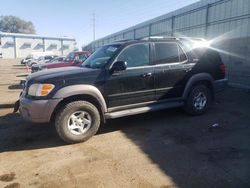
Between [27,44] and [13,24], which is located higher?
[13,24]

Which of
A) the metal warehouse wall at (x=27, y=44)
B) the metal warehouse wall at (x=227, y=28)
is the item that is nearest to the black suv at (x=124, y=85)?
the metal warehouse wall at (x=227, y=28)

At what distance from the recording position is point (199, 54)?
6.13m

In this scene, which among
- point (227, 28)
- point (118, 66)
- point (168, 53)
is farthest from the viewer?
point (227, 28)

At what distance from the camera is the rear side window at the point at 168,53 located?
5.52m

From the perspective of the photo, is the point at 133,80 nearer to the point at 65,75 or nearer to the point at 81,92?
the point at 81,92

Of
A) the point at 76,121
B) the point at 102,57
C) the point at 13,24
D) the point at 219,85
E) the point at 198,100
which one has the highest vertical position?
the point at 13,24

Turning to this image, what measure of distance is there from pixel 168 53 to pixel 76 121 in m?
2.73

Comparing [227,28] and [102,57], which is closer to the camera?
[102,57]

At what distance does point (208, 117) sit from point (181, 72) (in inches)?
56.7

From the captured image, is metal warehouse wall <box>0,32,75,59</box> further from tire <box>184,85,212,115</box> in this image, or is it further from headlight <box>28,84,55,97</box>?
headlight <box>28,84,55,97</box>

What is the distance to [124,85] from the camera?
5.01m

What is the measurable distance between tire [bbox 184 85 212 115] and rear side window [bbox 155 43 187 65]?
0.93m

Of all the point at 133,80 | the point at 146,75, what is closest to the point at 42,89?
the point at 133,80

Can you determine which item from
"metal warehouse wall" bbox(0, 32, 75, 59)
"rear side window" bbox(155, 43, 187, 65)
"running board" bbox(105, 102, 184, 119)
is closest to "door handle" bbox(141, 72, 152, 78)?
"rear side window" bbox(155, 43, 187, 65)
